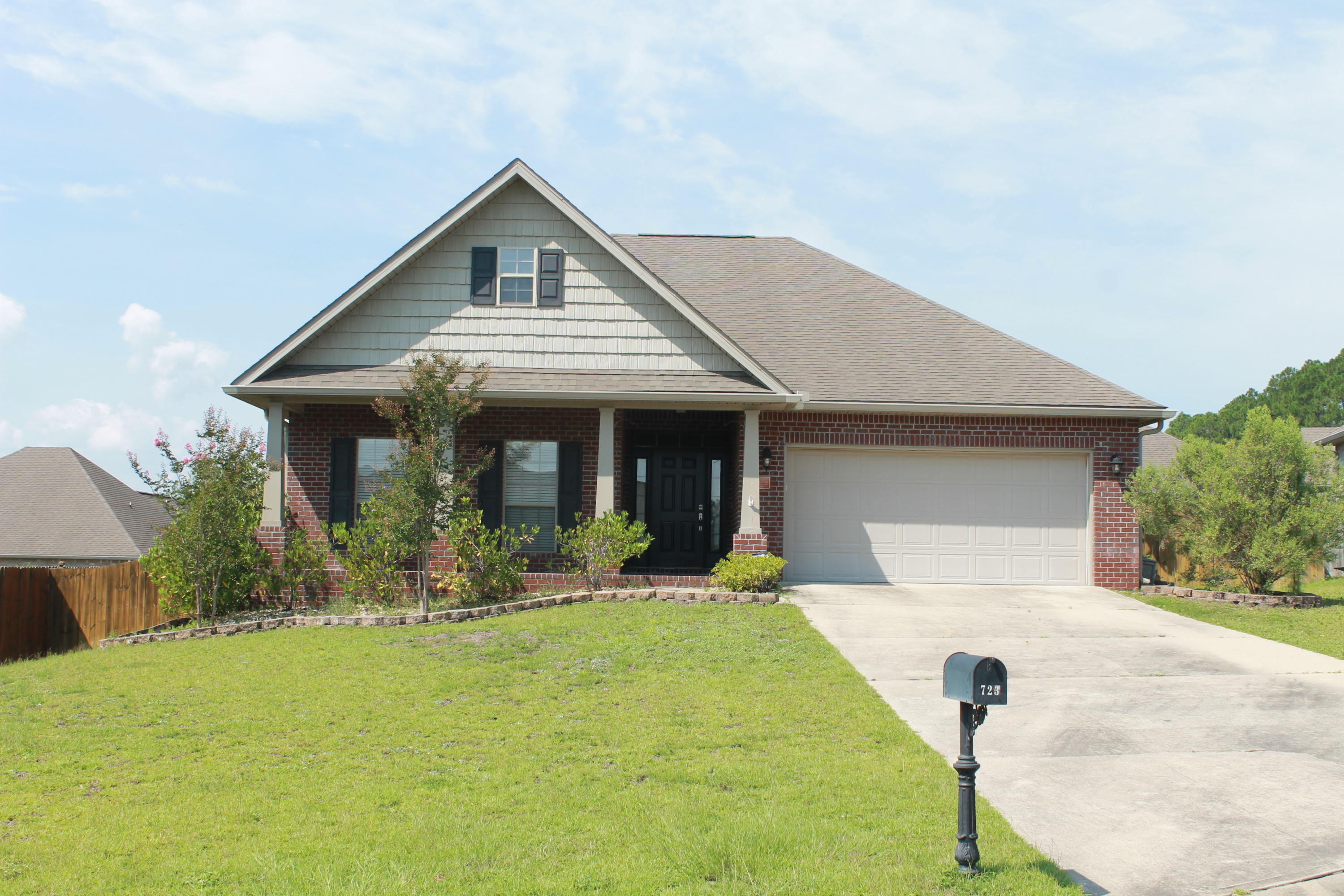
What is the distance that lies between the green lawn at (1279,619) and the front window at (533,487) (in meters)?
8.56

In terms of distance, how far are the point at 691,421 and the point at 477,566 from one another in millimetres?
4592

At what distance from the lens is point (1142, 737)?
22.6 feet

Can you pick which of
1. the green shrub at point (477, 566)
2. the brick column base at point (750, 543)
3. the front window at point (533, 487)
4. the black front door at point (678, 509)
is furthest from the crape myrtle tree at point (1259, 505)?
the green shrub at point (477, 566)

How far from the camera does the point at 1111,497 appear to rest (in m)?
15.1

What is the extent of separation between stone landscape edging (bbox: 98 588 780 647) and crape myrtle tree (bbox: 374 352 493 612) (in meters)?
0.45

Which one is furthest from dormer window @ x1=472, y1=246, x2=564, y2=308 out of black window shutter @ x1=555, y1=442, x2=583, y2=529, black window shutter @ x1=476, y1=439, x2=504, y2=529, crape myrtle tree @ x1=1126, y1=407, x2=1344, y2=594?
crape myrtle tree @ x1=1126, y1=407, x2=1344, y2=594

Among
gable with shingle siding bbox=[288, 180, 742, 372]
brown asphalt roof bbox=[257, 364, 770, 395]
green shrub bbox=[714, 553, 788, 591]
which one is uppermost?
→ gable with shingle siding bbox=[288, 180, 742, 372]

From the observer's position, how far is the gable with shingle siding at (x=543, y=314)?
14.2 meters

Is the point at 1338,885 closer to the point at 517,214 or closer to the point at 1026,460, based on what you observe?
the point at 1026,460

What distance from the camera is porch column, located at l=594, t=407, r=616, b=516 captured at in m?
13.9

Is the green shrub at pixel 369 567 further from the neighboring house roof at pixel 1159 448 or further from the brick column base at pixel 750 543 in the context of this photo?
the neighboring house roof at pixel 1159 448

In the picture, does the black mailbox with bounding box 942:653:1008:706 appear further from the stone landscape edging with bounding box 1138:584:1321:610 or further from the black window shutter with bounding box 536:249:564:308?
the stone landscape edging with bounding box 1138:584:1321:610

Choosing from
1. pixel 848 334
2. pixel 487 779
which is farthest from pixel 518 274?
pixel 487 779

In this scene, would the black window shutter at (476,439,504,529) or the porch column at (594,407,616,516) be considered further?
the black window shutter at (476,439,504,529)
